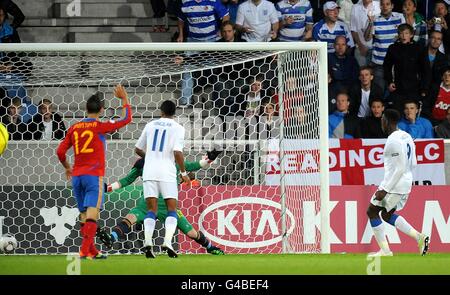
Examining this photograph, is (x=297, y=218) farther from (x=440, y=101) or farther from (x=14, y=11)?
(x=14, y=11)

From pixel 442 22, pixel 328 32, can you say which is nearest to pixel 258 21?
pixel 328 32

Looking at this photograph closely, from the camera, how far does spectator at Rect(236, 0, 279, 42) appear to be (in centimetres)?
1900

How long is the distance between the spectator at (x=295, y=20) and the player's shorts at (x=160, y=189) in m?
6.30

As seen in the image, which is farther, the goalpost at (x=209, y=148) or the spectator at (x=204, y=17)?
the spectator at (x=204, y=17)

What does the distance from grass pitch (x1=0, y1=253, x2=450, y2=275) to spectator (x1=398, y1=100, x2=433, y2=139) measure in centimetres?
540

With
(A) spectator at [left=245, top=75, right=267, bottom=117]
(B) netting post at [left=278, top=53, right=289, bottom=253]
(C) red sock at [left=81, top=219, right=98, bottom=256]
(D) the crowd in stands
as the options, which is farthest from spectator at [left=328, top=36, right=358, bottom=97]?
(C) red sock at [left=81, top=219, right=98, bottom=256]

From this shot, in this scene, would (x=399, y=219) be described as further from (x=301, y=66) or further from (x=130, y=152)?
(x=130, y=152)

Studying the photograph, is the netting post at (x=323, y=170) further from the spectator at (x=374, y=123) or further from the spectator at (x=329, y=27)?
the spectator at (x=329, y=27)

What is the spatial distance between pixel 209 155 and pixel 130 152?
2310 millimetres

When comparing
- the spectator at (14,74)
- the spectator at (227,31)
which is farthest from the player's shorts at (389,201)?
the spectator at (227,31)

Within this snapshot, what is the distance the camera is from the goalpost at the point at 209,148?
15.4 meters

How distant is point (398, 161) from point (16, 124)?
4.63m

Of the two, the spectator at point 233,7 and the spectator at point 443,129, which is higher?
the spectator at point 233,7

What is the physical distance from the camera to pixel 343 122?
58.4ft
